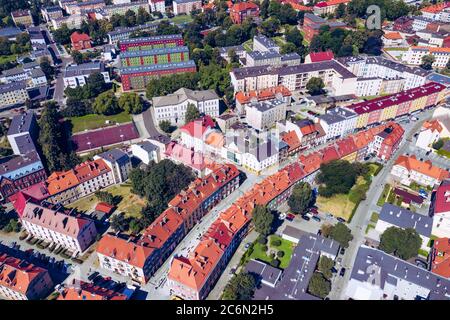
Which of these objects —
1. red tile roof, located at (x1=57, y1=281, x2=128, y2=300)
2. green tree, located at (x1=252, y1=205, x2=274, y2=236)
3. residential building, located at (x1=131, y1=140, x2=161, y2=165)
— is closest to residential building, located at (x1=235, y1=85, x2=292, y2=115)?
residential building, located at (x1=131, y1=140, x2=161, y2=165)

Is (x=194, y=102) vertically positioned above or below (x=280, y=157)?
above

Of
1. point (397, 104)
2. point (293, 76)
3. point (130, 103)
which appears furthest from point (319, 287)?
point (130, 103)

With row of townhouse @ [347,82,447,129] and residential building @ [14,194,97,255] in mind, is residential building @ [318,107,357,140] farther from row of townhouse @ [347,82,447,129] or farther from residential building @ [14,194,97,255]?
residential building @ [14,194,97,255]

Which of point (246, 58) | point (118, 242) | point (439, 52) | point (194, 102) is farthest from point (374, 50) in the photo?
point (118, 242)

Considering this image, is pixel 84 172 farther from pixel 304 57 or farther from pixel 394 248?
pixel 304 57

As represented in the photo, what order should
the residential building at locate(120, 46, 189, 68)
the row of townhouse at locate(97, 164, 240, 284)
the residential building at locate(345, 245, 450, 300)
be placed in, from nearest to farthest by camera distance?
1. the residential building at locate(345, 245, 450, 300)
2. the row of townhouse at locate(97, 164, 240, 284)
3. the residential building at locate(120, 46, 189, 68)

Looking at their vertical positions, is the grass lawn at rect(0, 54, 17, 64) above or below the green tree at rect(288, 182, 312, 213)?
above
